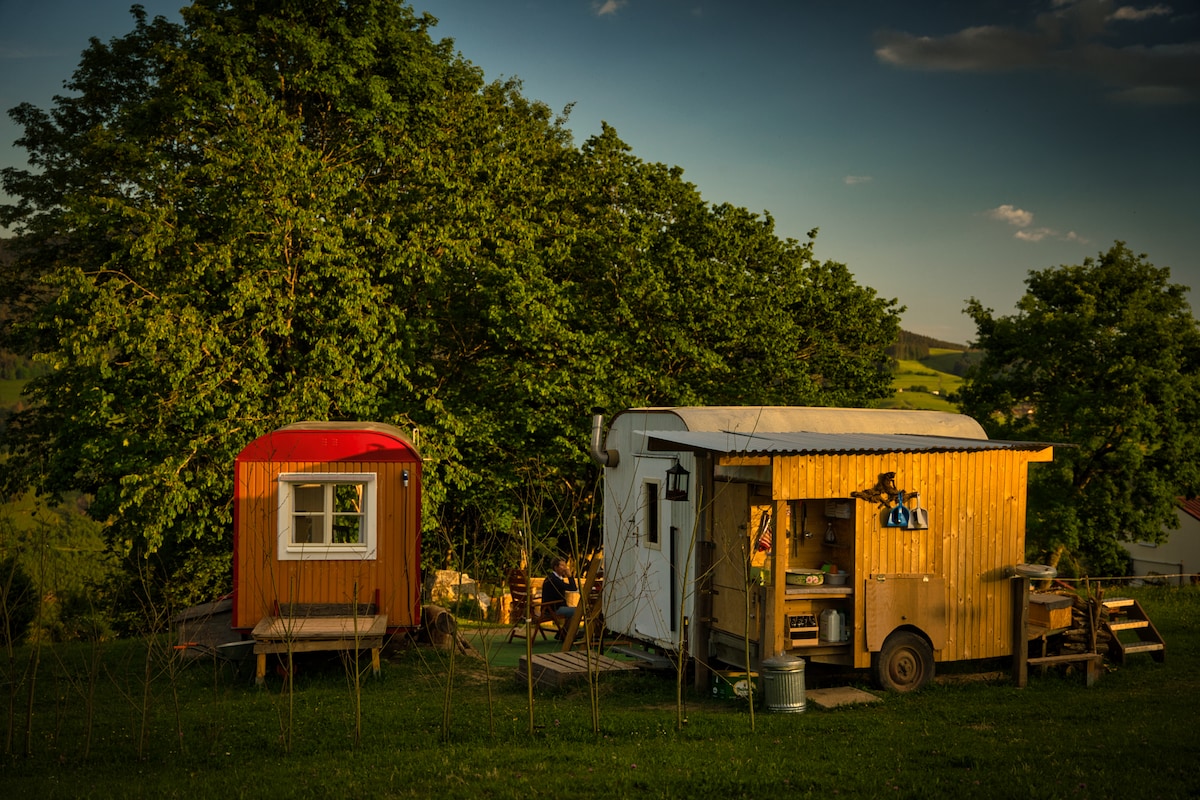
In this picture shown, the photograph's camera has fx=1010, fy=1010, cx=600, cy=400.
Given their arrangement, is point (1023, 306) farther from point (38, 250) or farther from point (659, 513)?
point (38, 250)

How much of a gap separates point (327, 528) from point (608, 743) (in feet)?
22.7

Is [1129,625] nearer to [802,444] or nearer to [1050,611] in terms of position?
[1050,611]

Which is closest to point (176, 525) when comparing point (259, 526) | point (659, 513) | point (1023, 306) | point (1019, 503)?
point (259, 526)

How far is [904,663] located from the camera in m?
11.7

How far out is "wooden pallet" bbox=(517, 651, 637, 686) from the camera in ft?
38.9

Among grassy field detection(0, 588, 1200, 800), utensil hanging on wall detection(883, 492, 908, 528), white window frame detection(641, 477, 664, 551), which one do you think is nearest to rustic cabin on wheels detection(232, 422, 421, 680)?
grassy field detection(0, 588, 1200, 800)

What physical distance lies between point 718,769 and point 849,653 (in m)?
4.09

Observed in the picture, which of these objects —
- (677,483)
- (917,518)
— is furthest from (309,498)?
(917,518)

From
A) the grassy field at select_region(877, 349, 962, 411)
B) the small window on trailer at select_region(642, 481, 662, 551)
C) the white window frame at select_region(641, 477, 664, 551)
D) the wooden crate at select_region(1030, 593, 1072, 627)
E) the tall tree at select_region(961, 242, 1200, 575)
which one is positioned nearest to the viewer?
the wooden crate at select_region(1030, 593, 1072, 627)

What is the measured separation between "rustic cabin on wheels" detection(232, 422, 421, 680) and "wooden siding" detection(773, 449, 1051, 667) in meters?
6.13

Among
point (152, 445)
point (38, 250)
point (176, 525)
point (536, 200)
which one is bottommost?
point (176, 525)

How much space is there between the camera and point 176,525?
755 inches

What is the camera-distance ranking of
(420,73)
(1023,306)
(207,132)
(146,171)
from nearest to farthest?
(146,171) < (207,132) < (420,73) < (1023,306)

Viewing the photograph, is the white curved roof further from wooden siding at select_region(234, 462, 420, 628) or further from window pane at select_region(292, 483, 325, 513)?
window pane at select_region(292, 483, 325, 513)
